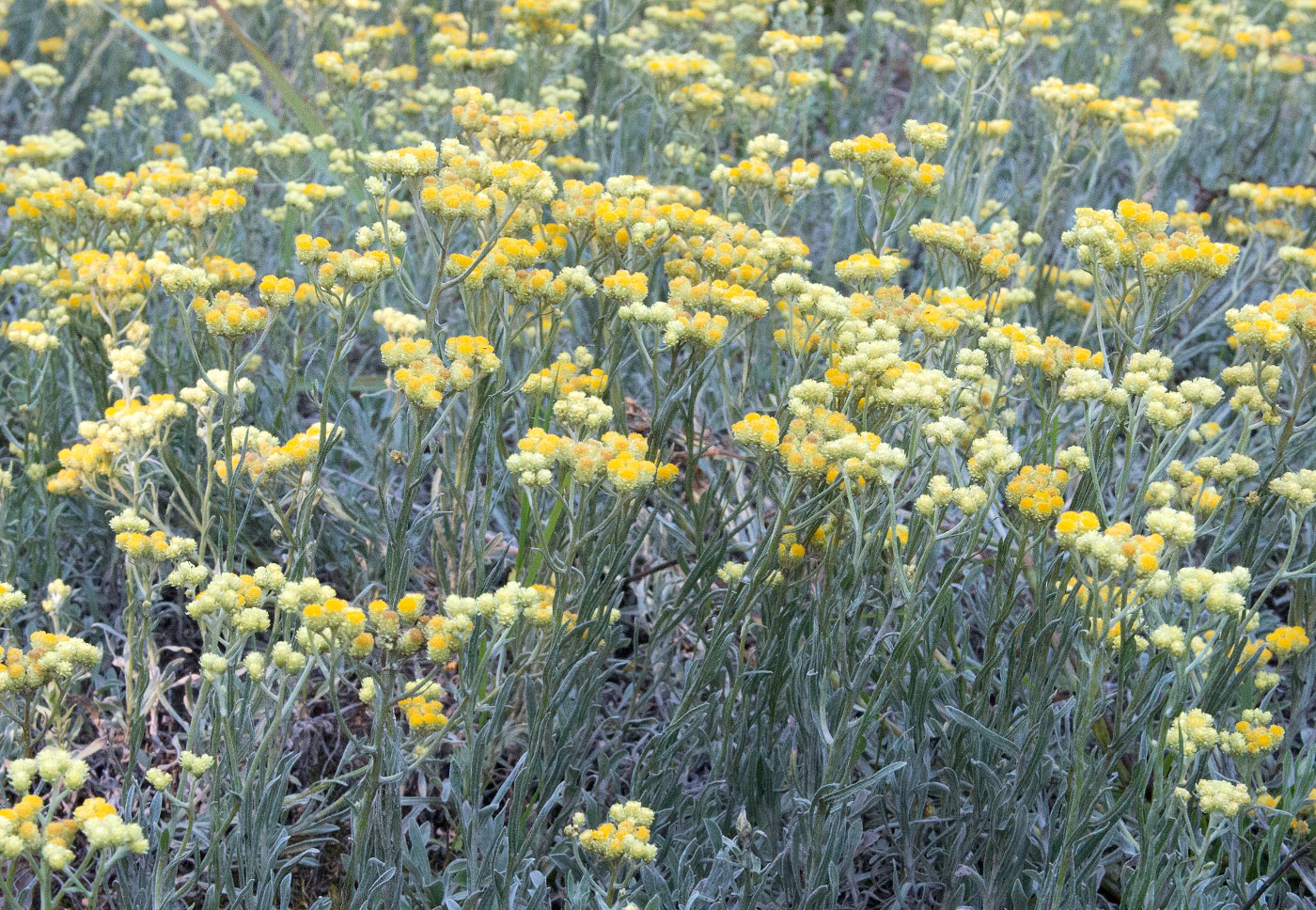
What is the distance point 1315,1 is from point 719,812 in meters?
5.07

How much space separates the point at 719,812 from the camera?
2607mm

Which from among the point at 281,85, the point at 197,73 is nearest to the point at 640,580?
the point at 281,85

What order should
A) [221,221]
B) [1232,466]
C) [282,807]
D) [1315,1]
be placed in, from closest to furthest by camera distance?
[282,807], [1232,466], [221,221], [1315,1]

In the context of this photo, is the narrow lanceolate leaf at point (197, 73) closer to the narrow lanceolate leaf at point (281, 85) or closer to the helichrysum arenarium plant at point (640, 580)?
the narrow lanceolate leaf at point (281, 85)

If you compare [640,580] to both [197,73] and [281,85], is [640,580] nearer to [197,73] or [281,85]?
[281,85]

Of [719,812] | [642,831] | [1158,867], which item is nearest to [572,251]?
[719,812]

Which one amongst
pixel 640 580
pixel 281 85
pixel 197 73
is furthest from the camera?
pixel 197 73

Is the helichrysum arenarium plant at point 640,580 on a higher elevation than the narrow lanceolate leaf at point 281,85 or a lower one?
lower

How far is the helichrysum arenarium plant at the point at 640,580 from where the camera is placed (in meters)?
2.15

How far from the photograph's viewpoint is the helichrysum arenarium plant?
2146mm

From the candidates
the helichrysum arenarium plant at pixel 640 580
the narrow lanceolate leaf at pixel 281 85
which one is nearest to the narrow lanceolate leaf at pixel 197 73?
the narrow lanceolate leaf at pixel 281 85

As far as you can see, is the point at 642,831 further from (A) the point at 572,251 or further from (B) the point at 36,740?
(A) the point at 572,251

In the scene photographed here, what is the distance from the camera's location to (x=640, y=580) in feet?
10.7

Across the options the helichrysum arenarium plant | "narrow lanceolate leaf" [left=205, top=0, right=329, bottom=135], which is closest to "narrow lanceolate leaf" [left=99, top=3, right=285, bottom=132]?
"narrow lanceolate leaf" [left=205, top=0, right=329, bottom=135]
